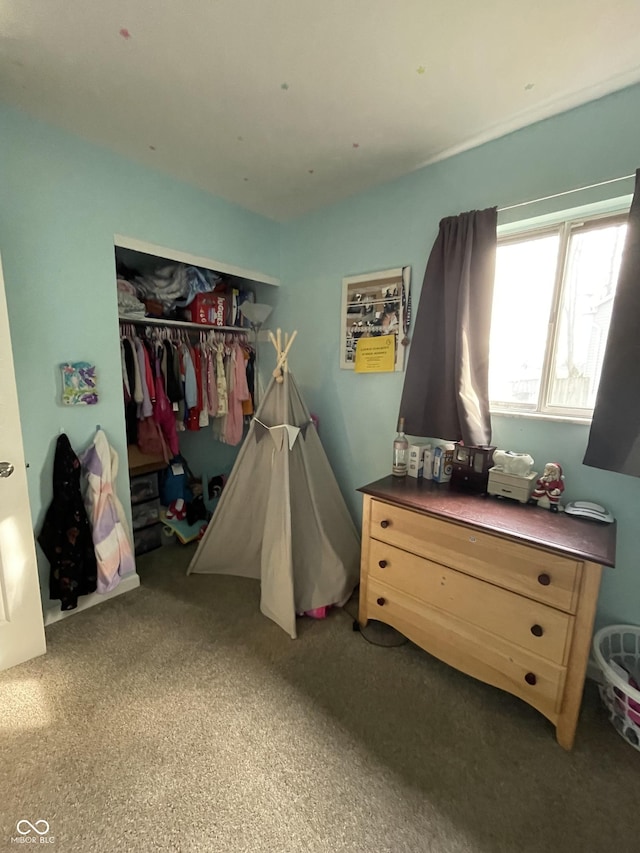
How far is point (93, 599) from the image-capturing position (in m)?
2.08

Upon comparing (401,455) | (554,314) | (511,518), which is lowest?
(511,518)

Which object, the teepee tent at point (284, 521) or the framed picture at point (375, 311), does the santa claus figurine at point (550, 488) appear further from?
the teepee tent at point (284, 521)

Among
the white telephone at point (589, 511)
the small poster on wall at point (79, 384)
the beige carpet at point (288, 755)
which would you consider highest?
the small poster on wall at point (79, 384)

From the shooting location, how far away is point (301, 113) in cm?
158

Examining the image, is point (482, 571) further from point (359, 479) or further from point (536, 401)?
point (359, 479)

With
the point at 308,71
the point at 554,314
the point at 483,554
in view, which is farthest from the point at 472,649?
the point at 308,71

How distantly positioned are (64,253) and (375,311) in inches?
67.0

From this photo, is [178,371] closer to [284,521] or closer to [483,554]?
[284,521]

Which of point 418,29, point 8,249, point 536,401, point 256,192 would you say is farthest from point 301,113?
point 536,401

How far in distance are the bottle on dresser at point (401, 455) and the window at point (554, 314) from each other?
0.50m

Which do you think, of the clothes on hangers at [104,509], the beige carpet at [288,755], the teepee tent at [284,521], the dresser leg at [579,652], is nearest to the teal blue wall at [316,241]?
the clothes on hangers at [104,509]

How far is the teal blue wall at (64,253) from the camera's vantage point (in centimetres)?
167

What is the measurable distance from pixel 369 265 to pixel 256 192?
0.87 metres

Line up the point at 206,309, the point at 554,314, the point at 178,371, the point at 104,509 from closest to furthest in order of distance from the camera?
the point at 554,314 → the point at 104,509 → the point at 178,371 → the point at 206,309
